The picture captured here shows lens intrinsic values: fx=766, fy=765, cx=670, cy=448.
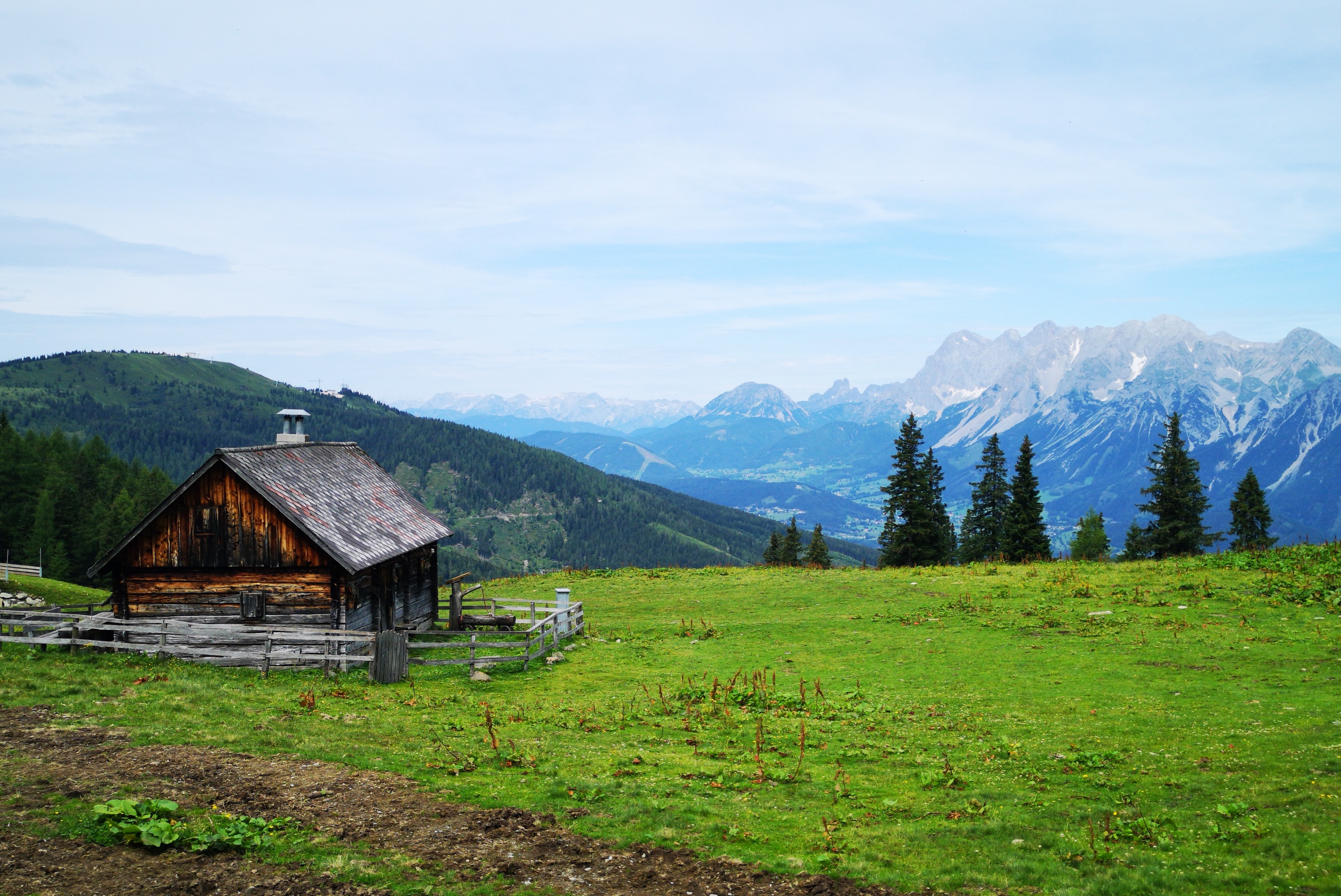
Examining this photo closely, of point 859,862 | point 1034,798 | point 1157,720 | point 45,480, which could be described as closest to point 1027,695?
point 1157,720

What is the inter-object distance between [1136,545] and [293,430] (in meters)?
75.8

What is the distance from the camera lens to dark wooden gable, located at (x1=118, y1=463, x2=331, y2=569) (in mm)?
27594

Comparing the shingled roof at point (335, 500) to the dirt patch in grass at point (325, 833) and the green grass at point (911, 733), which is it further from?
the dirt patch in grass at point (325, 833)

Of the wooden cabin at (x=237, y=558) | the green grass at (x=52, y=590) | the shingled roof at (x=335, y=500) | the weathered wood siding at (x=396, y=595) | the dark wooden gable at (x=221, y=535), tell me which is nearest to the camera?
the shingled roof at (x=335, y=500)

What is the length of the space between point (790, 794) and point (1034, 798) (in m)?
4.25

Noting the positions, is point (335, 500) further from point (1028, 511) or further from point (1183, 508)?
point (1183, 508)

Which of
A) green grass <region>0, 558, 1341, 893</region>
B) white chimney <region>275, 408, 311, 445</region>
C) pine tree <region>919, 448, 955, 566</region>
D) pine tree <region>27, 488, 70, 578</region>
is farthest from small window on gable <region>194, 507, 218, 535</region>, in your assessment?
pine tree <region>27, 488, 70, 578</region>

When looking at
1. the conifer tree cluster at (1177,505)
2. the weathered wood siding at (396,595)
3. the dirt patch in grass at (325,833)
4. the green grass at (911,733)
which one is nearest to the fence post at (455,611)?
the weathered wood siding at (396,595)

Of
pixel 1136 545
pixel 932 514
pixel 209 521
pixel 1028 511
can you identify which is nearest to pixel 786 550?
pixel 932 514

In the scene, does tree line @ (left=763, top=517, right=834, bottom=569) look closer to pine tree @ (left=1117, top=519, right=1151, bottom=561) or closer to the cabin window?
pine tree @ (left=1117, top=519, right=1151, bottom=561)

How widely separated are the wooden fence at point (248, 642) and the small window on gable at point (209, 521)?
3.23m

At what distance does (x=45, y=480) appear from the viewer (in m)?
95.4

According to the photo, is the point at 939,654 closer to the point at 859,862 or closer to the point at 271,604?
the point at 859,862

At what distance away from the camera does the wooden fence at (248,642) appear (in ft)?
81.1
